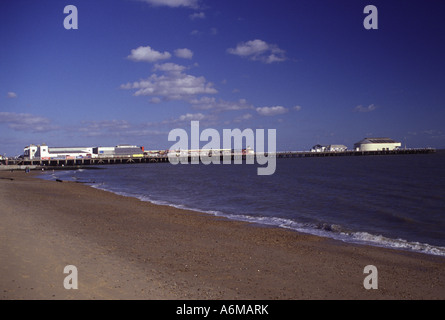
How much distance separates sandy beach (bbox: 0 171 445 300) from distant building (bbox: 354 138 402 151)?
161 meters

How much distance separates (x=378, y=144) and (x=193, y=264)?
550ft

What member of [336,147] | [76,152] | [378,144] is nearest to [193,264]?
[76,152]

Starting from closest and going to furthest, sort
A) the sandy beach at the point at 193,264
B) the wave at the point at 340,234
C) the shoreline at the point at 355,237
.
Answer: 1. the sandy beach at the point at 193,264
2. the shoreline at the point at 355,237
3. the wave at the point at 340,234

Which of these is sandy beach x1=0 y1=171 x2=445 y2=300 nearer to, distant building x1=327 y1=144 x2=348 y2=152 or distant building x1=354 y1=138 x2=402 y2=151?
distant building x1=354 y1=138 x2=402 y2=151

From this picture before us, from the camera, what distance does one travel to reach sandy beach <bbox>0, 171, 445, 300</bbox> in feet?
20.6

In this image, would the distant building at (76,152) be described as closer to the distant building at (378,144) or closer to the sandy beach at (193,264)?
the distant building at (378,144)

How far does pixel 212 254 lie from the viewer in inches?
356

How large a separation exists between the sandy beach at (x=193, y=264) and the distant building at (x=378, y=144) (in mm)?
160717

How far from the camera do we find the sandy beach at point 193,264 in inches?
247

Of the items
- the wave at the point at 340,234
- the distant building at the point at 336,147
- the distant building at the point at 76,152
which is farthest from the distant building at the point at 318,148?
the wave at the point at 340,234

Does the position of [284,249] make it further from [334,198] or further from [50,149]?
[50,149]
